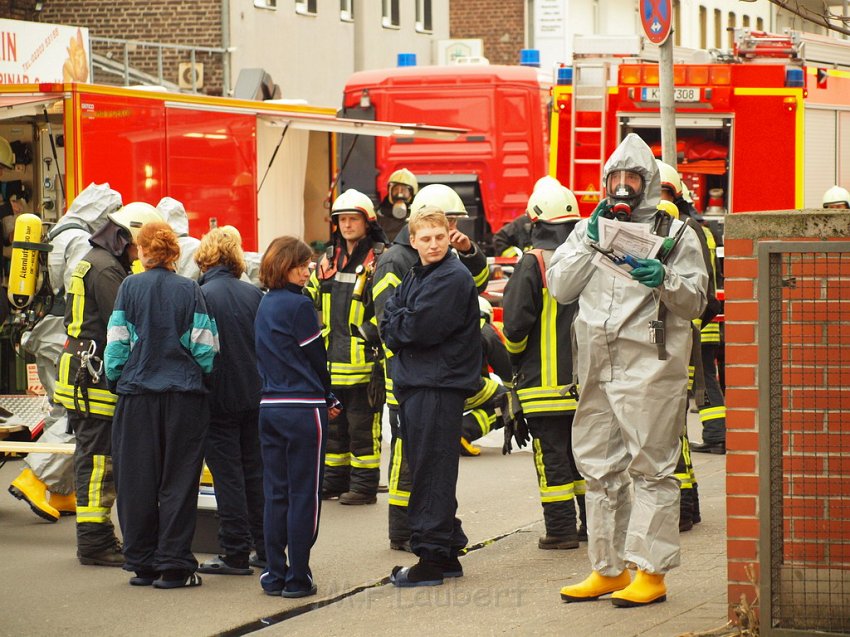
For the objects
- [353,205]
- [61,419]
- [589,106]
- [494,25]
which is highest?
[494,25]

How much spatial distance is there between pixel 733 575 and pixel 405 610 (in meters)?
1.57

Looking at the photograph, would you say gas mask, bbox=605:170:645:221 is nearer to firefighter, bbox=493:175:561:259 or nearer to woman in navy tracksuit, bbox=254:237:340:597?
woman in navy tracksuit, bbox=254:237:340:597

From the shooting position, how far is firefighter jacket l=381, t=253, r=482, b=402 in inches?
283

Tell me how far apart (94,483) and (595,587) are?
2.70 metres

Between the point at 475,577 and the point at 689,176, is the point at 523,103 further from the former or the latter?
the point at 475,577

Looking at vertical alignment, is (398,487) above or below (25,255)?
below

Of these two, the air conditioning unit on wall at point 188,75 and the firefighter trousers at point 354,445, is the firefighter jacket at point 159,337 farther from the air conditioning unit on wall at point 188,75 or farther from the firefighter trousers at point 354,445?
the air conditioning unit on wall at point 188,75

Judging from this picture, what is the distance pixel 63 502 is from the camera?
30.5ft

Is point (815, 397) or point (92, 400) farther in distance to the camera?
point (92, 400)

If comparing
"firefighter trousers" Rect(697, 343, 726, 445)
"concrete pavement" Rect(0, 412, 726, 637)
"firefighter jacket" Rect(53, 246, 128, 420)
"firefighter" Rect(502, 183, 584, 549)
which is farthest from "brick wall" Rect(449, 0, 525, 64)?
"firefighter jacket" Rect(53, 246, 128, 420)

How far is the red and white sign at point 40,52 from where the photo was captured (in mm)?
19047

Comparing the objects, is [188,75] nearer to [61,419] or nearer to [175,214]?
[175,214]

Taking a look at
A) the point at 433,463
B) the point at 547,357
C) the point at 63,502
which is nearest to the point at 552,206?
the point at 547,357

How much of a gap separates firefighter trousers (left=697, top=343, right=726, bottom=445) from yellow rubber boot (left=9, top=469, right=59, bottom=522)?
445cm
